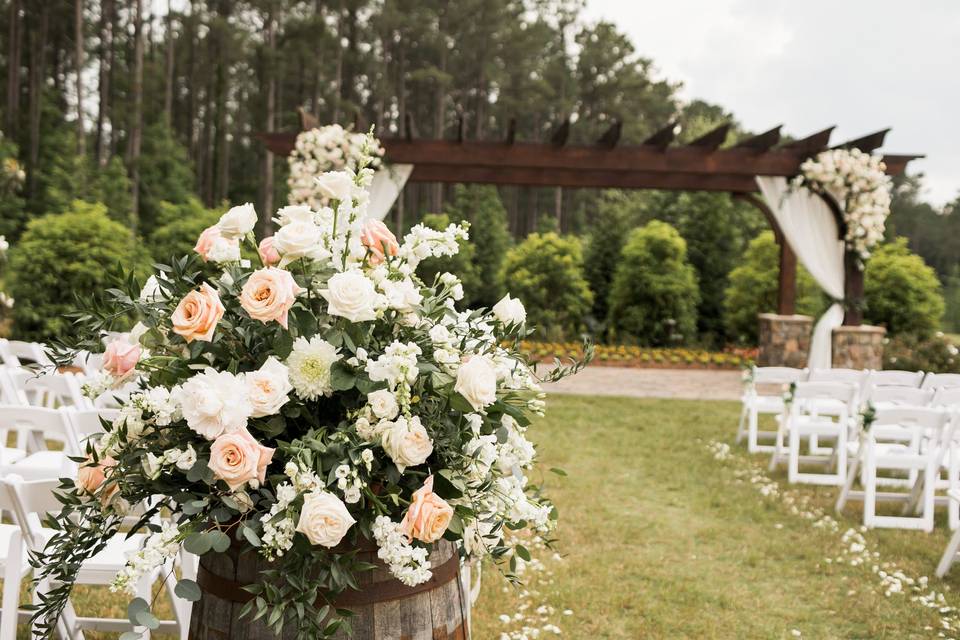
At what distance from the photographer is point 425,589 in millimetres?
1743

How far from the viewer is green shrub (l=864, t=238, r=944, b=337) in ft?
45.7

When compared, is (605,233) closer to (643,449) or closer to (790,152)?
(790,152)

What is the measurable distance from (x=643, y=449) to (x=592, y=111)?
24.0 metres

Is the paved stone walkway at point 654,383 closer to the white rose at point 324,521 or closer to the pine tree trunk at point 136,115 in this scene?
the white rose at point 324,521

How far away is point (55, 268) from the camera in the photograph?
30.2ft

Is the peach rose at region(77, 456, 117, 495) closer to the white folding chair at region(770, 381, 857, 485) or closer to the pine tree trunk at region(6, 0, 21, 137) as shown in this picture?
the white folding chair at region(770, 381, 857, 485)

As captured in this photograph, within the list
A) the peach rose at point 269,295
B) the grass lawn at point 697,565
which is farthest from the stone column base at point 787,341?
the peach rose at point 269,295

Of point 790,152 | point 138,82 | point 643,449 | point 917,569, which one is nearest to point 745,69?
point 790,152

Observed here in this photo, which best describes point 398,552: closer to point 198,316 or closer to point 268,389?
point 268,389

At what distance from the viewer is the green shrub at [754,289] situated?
14.8 meters

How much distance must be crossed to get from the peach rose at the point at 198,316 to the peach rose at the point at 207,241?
186 mm

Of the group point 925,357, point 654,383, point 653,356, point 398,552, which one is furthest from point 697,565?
point 653,356

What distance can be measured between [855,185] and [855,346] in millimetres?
2192

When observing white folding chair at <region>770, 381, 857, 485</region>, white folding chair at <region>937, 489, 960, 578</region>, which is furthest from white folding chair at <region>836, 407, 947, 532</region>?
white folding chair at <region>937, 489, 960, 578</region>
